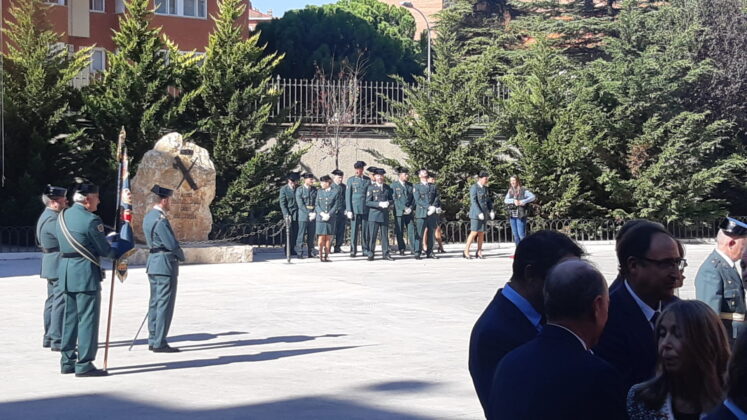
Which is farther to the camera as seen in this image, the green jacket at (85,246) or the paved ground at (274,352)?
the green jacket at (85,246)

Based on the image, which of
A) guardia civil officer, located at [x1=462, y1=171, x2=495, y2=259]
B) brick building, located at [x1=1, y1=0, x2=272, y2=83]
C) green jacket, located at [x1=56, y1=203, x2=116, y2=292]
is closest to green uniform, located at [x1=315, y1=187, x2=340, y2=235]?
guardia civil officer, located at [x1=462, y1=171, x2=495, y2=259]

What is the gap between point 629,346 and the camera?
4.47 metres


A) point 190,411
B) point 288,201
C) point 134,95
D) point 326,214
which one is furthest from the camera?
point 134,95

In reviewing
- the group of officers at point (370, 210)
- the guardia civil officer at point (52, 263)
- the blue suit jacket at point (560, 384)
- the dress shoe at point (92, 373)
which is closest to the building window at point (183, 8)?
the group of officers at point (370, 210)

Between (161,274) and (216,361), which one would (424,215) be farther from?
(216,361)

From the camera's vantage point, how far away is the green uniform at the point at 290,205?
22.3 m

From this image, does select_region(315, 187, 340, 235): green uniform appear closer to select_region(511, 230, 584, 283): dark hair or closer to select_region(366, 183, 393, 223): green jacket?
select_region(366, 183, 393, 223): green jacket

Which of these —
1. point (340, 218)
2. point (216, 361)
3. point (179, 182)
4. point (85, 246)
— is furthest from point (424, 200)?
point (85, 246)

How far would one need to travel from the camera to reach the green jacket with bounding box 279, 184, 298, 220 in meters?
22.3

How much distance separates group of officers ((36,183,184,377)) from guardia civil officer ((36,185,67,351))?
0.01 m

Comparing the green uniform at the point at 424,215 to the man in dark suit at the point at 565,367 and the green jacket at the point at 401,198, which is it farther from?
the man in dark suit at the point at 565,367

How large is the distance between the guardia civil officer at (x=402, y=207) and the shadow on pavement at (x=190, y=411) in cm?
1420

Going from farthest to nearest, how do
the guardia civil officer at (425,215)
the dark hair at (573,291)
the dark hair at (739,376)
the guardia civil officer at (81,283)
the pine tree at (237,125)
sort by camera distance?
1. the pine tree at (237,125)
2. the guardia civil officer at (425,215)
3. the guardia civil officer at (81,283)
4. the dark hair at (573,291)
5. the dark hair at (739,376)

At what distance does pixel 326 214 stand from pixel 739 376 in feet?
61.2
